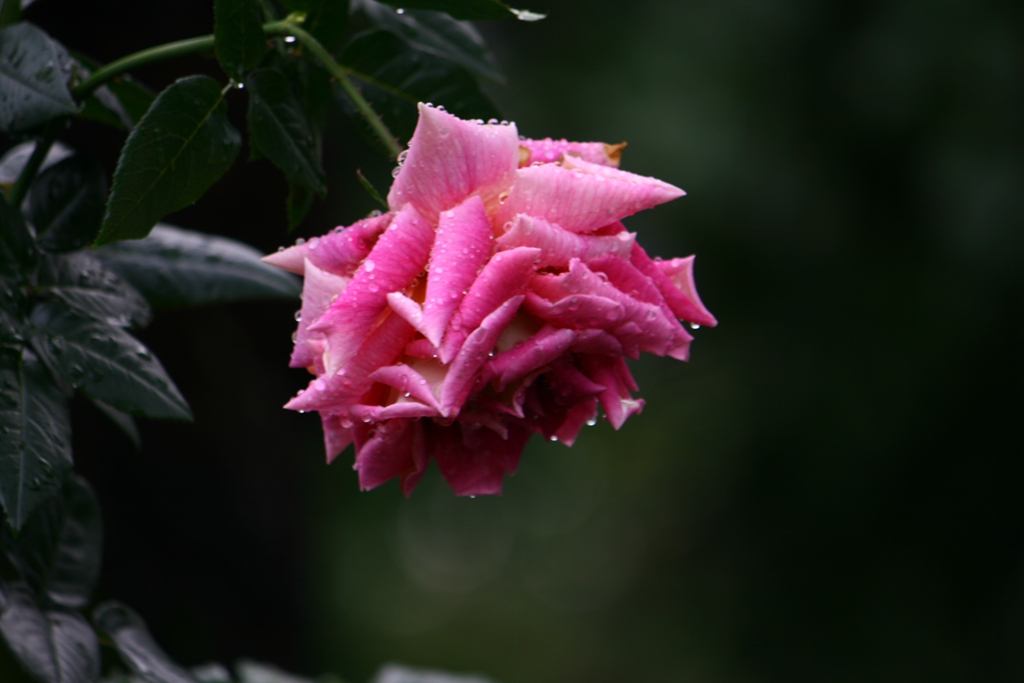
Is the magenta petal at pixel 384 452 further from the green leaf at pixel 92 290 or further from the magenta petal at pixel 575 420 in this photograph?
the green leaf at pixel 92 290

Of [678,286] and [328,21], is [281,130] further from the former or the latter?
[678,286]

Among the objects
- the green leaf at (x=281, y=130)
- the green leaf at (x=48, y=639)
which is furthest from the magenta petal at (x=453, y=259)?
the green leaf at (x=48, y=639)

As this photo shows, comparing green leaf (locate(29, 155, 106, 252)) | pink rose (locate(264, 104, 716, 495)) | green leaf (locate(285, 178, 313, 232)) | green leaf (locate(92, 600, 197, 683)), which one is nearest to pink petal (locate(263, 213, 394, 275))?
pink rose (locate(264, 104, 716, 495))

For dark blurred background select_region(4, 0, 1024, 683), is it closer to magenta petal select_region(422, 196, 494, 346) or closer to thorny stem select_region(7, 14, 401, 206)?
thorny stem select_region(7, 14, 401, 206)

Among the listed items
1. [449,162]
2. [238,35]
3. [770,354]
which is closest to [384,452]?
[449,162]

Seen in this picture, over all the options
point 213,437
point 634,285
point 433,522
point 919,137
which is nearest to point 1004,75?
point 919,137

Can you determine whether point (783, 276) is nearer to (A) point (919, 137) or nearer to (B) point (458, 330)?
(A) point (919, 137)
